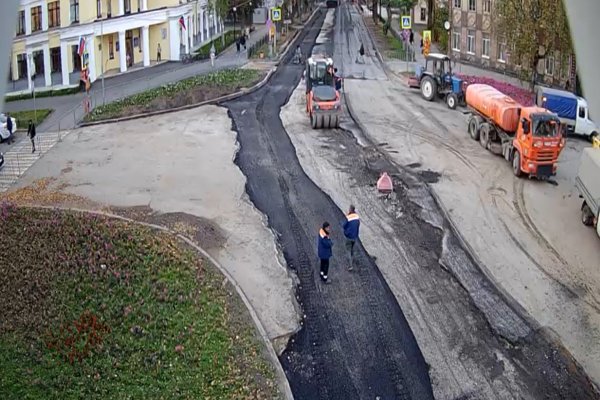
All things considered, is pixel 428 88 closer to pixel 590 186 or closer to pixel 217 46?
pixel 590 186

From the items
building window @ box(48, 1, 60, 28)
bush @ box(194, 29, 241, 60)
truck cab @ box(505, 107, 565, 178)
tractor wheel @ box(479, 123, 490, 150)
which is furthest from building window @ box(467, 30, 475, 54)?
truck cab @ box(505, 107, 565, 178)

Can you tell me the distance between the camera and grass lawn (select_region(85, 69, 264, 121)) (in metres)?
33.8

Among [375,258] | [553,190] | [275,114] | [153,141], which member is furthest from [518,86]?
[375,258]

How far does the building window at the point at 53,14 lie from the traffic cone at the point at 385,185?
27498mm

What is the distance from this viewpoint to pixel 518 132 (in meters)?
24.1

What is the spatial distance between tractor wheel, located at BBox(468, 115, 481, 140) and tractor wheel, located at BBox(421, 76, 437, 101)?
24.6ft

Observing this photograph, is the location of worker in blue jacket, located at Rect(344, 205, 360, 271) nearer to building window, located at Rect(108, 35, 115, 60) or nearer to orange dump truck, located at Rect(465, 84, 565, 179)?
orange dump truck, located at Rect(465, 84, 565, 179)

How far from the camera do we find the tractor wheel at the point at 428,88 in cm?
3588

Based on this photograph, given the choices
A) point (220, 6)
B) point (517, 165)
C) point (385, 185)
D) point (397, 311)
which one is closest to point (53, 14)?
point (220, 6)

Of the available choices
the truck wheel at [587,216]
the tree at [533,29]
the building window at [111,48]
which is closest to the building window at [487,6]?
the tree at [533,29]

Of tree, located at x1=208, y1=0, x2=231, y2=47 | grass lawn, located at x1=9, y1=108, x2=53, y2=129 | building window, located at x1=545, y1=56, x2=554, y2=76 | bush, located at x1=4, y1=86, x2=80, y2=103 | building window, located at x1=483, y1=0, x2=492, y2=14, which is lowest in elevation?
grass lawn, located at x1=9, y1=108, x2=53, y2=129

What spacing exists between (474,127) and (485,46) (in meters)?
21.7

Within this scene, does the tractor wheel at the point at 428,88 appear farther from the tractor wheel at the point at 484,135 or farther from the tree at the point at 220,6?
the tree at the point at 220,6

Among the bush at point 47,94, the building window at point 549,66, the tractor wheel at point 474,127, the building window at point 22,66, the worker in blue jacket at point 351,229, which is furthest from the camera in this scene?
the building window at point 22,66
